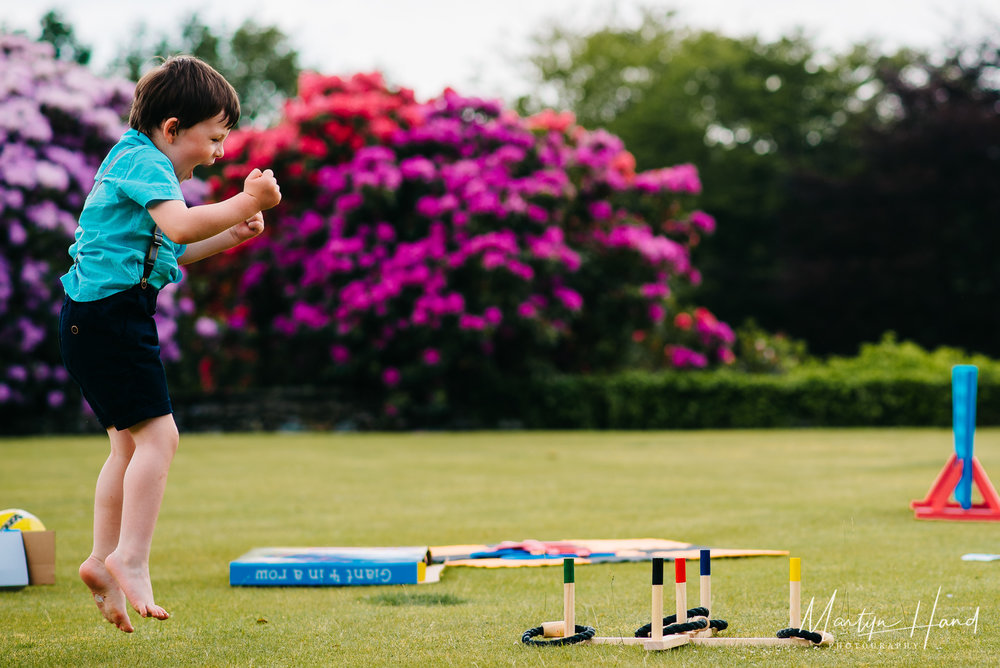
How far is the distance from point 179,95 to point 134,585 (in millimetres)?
1383

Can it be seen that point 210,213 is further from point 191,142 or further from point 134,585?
point 134,585

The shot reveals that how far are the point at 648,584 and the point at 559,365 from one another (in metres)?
14.6

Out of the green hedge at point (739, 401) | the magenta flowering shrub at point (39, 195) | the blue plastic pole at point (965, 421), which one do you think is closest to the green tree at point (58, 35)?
the magenta flowering shrub at point (39, 195)

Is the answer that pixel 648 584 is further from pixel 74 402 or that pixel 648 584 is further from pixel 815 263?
pixel 815 263

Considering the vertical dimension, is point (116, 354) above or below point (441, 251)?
below

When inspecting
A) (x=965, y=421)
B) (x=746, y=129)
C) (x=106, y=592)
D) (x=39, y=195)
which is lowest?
(x=106, y=592)

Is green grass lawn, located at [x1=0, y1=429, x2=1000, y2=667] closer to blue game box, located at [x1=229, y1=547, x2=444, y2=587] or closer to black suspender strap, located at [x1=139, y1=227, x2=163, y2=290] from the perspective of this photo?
blue game box, located at [x1=229, y1=547, x2=444, y2=587]

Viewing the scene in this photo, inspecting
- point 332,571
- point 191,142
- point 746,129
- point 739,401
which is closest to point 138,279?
point 191,142

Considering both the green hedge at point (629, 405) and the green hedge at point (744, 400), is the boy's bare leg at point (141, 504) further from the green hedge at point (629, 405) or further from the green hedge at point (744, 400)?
the green hedge at point (744, 400)

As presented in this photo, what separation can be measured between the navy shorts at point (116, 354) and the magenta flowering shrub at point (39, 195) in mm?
13048

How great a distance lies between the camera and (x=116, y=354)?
323cm

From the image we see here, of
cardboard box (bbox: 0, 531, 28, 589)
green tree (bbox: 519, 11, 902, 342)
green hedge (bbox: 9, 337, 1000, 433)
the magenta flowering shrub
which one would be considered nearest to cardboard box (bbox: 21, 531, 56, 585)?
cardboard box (bbox: 0, 531, 28, 589)

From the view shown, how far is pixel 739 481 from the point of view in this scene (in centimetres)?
937

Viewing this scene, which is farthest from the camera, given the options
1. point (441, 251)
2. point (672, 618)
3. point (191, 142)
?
point (441, 251)
